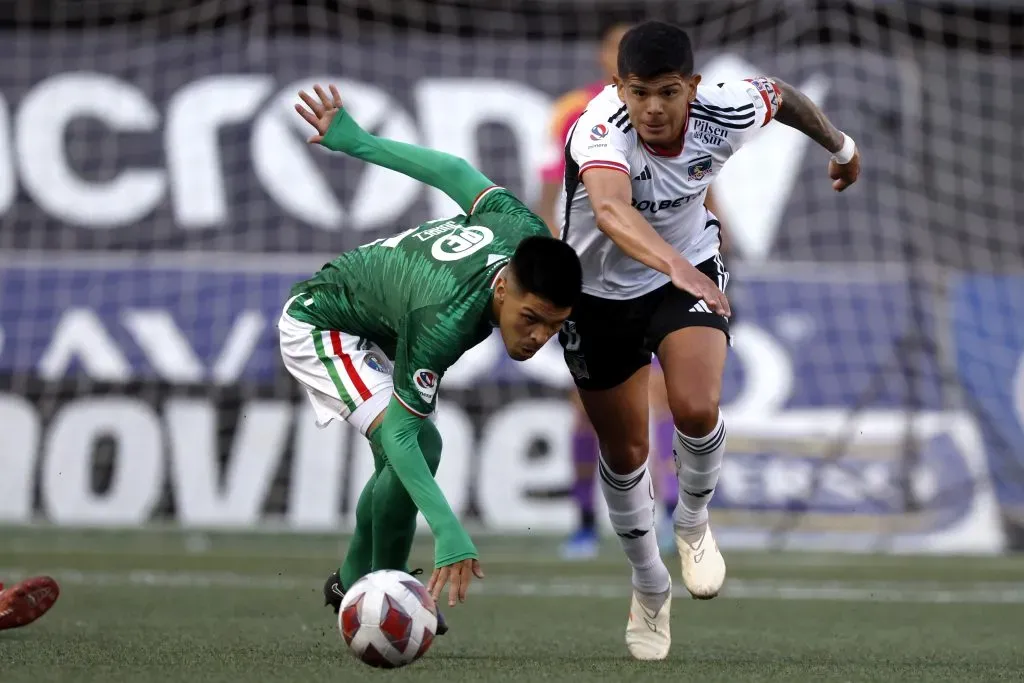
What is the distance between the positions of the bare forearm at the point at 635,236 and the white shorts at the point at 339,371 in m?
0.97

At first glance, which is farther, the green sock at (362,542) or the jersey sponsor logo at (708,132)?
the green sock at (362,542)

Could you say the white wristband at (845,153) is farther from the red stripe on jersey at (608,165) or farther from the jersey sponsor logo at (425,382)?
the jersey sponsor logo at (425,382)

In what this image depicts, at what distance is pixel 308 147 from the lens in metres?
12.0

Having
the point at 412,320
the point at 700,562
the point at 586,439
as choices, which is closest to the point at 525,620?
the point at 700,562

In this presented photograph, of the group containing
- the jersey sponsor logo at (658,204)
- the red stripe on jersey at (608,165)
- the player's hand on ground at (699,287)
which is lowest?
the jersey sponsor logo at (658,204)

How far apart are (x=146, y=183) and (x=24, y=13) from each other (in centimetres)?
163

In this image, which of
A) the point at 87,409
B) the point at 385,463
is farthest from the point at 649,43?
the point at 87,409

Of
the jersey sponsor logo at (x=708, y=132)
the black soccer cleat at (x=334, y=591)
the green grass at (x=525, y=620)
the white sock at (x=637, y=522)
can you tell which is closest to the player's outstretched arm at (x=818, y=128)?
the jersey sponsor logo at (x=708, y=132)

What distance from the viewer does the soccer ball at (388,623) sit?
4.57 m

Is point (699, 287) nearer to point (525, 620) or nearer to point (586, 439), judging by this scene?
point (525, 620)

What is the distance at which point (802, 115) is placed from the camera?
5562 mm

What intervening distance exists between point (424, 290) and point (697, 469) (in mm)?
1111

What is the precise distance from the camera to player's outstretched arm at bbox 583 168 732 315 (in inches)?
179

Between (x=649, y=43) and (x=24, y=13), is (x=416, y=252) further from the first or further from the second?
(x=24, y=13)
